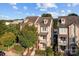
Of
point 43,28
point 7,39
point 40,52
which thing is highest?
point 43,28

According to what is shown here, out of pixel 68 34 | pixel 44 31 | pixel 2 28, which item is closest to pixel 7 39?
pixel 2 28

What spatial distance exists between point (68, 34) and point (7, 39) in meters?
0.66

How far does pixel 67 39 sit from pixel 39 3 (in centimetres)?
49

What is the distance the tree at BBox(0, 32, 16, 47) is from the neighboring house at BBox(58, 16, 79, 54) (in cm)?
51

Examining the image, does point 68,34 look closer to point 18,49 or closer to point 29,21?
point 29,21

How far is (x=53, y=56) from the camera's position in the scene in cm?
205

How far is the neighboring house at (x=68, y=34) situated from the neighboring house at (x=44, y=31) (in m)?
0.11

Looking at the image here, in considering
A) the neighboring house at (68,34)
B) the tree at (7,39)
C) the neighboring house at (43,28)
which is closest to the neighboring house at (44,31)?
the neighboring house at (43,28)

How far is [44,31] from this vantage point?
208 cm

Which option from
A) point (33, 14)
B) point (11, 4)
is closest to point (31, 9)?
point (33, 14)

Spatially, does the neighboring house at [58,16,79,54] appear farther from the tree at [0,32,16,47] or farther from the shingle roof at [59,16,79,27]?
the tree at [0,32,16,47]

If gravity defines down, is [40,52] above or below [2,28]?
below

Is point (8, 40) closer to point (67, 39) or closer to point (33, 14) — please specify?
point (33, 14)

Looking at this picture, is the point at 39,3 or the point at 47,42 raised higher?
the point at 39,3
